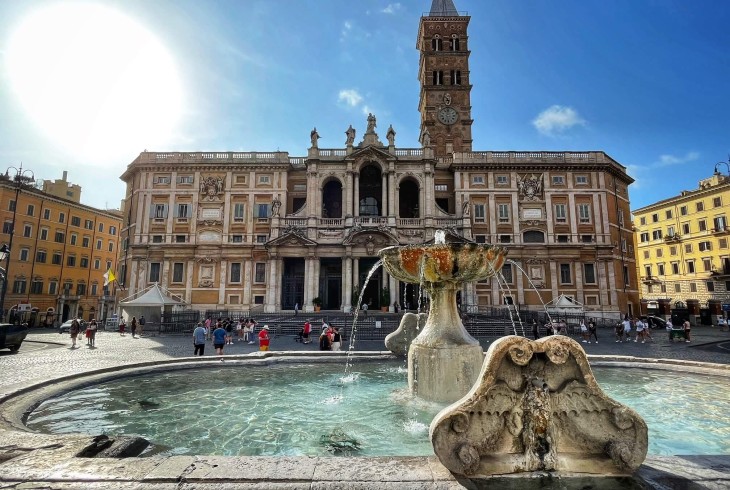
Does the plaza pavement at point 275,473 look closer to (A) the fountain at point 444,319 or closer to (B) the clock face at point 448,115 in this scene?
(A) the fountain at point 444,319

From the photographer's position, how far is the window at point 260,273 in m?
31.5

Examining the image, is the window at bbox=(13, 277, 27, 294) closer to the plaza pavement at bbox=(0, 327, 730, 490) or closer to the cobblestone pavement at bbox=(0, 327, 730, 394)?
the cobblestone pavement at bbox=(0, 327, 730, 394)

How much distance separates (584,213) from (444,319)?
3252cm

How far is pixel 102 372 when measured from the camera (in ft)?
23.9

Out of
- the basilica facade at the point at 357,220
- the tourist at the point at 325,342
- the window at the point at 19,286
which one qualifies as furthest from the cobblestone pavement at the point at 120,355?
the window at the point at 19,286

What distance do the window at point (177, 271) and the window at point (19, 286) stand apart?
18322 mm

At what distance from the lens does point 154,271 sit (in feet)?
105

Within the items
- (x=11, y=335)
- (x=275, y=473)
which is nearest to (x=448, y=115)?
(x=11, y=335)

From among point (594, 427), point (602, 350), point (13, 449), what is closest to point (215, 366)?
point (13, 449)

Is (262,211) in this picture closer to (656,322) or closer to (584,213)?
(584,213)

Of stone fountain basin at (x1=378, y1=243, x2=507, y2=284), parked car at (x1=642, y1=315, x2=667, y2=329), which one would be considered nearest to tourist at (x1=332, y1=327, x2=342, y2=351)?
stone fountain basin at (x1=378, y1=243, x2=507, y2=284)

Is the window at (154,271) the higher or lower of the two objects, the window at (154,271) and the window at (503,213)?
the lower

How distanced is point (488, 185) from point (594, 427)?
3256 cm

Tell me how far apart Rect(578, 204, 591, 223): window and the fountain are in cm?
3139
